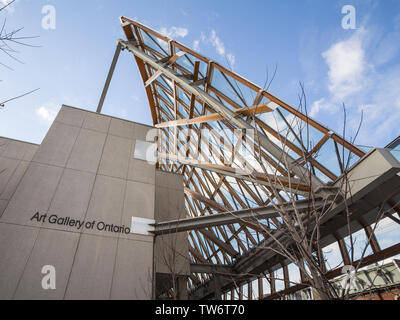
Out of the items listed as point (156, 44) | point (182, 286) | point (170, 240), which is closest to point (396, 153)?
point (170, 240)

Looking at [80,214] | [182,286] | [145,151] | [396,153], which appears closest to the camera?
[396,153]

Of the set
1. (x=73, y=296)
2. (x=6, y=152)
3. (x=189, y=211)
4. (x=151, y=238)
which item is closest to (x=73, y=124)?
(x=6, y=152)

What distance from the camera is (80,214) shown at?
859cm

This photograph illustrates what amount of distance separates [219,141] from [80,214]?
26.7ft

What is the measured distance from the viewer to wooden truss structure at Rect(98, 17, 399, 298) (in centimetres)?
811

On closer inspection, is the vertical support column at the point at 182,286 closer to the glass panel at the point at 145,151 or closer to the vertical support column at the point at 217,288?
the glass panel at the point at 145,151

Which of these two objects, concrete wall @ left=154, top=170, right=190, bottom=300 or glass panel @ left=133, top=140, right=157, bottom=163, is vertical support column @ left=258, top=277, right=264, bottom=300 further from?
glass panel @ left=133, top=140, right=157, bottom=163

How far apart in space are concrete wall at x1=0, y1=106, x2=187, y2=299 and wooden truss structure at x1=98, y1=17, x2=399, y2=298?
5.80 feet

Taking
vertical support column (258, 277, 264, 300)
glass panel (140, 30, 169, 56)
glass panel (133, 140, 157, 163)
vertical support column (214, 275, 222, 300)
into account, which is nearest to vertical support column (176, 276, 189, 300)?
glass panel (133, 140, 157, 163)

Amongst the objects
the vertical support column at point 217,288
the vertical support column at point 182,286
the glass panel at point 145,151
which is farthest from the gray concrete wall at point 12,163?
the vertical support column at point 217,288

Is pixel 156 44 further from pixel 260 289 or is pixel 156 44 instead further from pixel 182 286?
pixel 260 289

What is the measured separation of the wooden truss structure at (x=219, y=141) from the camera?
8109 millimetres

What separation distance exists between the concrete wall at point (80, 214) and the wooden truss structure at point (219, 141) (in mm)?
1768
